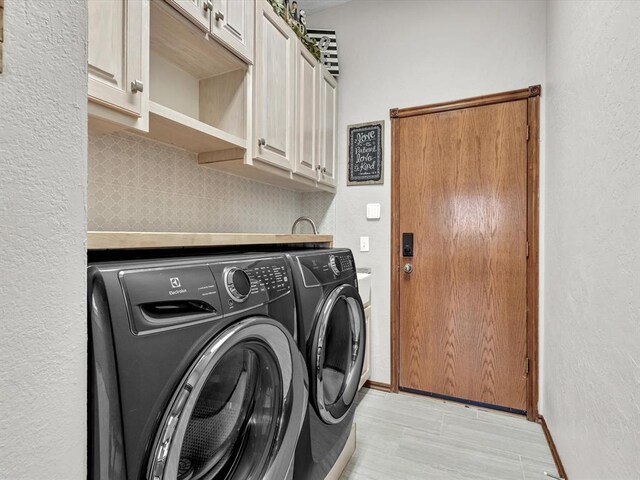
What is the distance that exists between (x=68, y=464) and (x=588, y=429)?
1.57 m

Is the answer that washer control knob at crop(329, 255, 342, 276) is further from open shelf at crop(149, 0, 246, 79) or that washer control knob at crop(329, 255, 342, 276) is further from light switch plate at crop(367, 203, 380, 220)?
light switch plate at crop(367, 203, 380, 220)

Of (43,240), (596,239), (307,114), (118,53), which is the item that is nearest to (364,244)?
(307,114)

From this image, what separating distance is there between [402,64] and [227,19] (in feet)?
4.81

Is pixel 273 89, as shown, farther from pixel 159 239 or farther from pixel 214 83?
pixel 159 239

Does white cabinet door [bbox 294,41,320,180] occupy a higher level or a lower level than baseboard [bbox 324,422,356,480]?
higher

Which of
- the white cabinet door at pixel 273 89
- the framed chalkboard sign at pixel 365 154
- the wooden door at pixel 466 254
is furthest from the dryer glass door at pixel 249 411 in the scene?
the framed chalkboard sign at pixel 365 154

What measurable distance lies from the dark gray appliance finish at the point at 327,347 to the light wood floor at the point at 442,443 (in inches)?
14.9

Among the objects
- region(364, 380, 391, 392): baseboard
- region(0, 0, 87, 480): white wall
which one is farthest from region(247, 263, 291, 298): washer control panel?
region(364, 380, 391, 392): baseboard

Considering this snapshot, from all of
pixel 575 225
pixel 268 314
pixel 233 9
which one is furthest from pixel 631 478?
pixel 233 9

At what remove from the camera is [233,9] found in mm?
1492

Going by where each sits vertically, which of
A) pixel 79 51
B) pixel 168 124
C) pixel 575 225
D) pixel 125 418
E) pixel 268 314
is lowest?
pixel 125 418

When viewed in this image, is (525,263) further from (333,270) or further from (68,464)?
(68,464)

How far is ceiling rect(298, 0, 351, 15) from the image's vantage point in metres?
2.60

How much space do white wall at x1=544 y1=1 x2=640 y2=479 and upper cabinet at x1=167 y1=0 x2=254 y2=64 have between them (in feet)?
4.51
